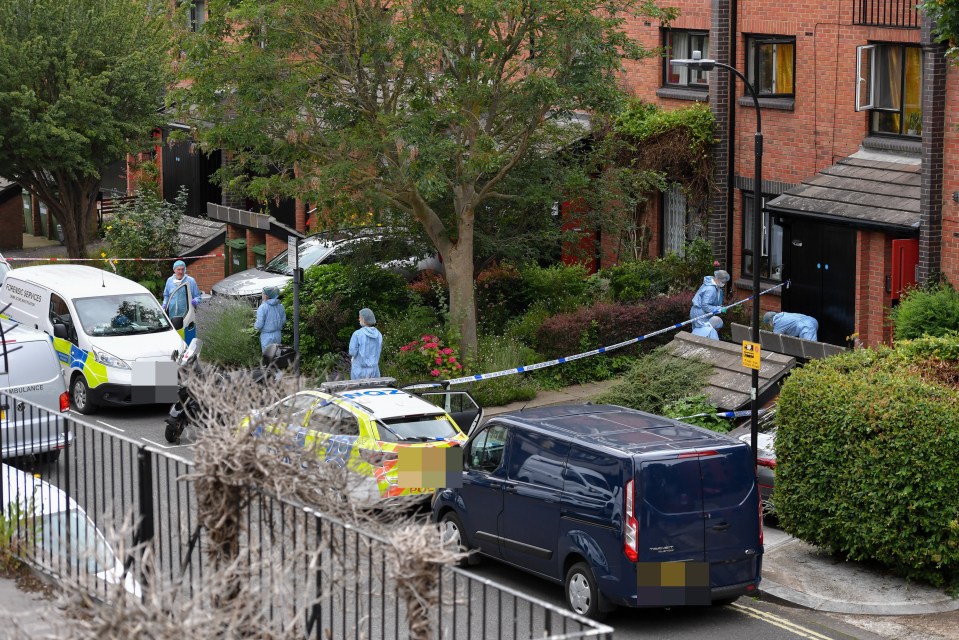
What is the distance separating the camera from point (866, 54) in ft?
69.9

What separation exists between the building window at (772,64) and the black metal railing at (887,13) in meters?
1.57

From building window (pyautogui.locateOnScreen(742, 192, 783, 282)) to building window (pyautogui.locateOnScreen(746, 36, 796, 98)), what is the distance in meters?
1.91

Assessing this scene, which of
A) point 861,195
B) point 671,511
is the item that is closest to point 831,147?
point 861,195

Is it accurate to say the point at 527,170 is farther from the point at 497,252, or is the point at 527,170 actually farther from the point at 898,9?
the point at 898,9

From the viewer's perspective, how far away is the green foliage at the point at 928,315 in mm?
18203

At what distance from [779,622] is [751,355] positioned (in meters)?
4.33

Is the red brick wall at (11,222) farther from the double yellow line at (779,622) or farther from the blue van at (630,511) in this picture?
the double yellow line at (779,622)

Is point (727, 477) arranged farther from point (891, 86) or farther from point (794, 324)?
point (891, 86)

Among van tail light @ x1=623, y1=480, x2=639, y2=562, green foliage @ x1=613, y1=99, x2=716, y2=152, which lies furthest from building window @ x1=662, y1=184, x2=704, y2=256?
van tail light @ x1=623, y1=480, x2=639, y2=562

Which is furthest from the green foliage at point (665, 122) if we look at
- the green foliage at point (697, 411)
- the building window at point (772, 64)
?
the green foliage at point (697, 411)

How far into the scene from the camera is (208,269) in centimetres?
3158

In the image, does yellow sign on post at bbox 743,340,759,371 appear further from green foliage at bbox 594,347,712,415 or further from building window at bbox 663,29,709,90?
building window at bbox 663,29,709,90

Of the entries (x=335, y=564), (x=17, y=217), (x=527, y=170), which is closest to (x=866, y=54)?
(x=527, y=170)

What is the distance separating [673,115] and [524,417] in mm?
12529
